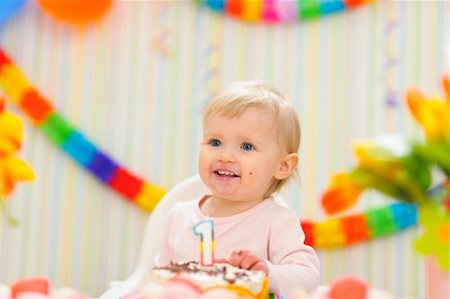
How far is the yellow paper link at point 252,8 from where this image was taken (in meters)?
2.45

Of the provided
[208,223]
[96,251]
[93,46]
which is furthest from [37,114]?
[208,223]

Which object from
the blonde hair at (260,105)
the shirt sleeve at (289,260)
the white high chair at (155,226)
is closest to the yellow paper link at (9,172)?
the shirt sleeve at (289,260)

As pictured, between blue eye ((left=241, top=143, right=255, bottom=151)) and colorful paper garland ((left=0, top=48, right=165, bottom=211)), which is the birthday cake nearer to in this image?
blue eye ((left=241, top=143, right=255, bottom=151))

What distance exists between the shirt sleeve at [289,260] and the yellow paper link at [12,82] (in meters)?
1.47

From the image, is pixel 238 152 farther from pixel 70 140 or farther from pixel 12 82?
pixel 12 82

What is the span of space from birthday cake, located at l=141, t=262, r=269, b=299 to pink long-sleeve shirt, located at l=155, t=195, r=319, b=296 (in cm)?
30

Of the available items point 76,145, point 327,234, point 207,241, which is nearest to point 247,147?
point 207,241

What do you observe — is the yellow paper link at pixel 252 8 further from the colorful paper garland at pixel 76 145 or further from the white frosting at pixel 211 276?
the white frosting at pixel 211 276

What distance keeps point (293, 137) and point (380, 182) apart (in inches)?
27.6

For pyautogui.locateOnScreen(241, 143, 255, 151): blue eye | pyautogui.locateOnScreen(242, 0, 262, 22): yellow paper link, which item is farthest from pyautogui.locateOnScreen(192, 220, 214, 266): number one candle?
pyautogui.locateOnScreen(242, 0, 262, 22): yellow paper link

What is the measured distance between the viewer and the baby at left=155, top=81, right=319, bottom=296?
4.27 ft

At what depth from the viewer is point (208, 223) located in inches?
37.3

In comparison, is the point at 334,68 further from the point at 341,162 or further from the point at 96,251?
the point at 96,251

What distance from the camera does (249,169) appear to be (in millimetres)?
1313
